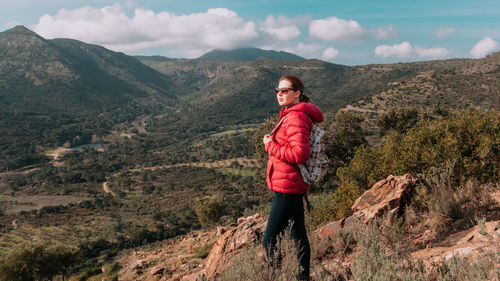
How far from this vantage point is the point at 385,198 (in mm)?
5117

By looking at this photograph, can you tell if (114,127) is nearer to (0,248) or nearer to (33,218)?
(33,218)

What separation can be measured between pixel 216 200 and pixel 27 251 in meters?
15.0

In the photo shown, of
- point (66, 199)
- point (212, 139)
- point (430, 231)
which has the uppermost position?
point (430, 231)

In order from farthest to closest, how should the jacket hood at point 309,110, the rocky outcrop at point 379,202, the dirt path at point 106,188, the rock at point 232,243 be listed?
the dirt path at point 106,188
the rock at point 232,243
the rocky outcrop at point 379,202
the jacket hood at point 309,110

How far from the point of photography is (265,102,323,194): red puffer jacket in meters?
2.37

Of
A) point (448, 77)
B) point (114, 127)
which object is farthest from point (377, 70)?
point (114, 127)

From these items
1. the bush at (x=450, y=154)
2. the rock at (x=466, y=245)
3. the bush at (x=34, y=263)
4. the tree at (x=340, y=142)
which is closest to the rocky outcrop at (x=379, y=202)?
the bush at (x=450, y=154)

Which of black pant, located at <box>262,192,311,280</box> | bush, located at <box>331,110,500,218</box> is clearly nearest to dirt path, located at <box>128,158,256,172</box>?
bush, located at <box>331,110,500,218</box>

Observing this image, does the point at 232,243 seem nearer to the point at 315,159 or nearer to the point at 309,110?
the point at 315,159

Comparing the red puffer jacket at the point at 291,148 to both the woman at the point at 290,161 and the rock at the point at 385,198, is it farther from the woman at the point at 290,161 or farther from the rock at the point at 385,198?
the rock at the point at 385,198

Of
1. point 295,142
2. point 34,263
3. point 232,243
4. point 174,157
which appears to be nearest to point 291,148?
point 295,142

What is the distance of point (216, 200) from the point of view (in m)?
27.0

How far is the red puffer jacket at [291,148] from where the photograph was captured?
2.37 m

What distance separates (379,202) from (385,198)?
0.18 m
